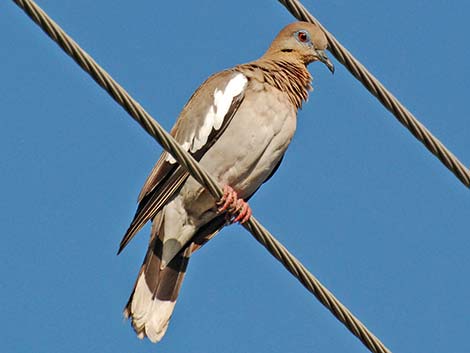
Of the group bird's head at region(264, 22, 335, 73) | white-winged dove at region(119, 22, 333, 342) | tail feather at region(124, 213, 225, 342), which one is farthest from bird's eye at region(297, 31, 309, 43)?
tail feather at region(124, 213, 225, 342)

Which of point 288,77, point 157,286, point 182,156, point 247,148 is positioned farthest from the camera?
point 288,77

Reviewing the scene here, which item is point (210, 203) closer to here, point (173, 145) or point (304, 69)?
point (304, 69)

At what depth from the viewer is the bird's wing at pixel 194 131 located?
21.4ft

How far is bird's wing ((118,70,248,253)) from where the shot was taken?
257 inches

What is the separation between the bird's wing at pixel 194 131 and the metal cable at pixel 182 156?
4.16 ft

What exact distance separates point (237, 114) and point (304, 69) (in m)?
0.94

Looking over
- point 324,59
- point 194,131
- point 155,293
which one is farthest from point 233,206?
point 324,59

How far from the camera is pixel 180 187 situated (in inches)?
271

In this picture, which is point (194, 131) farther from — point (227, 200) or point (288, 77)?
point (288, 77)

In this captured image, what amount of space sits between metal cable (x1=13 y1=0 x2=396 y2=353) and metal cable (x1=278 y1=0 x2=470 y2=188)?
35.3 inches

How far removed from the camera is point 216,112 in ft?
22.8

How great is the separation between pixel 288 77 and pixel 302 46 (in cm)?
50

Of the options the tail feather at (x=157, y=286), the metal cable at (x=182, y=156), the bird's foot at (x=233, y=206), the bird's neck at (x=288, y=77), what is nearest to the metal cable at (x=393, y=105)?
the metal cable at (x=182, y=156)

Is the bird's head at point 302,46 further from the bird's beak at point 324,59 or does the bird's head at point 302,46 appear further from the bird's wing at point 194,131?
the bird's wing at point 194,131
